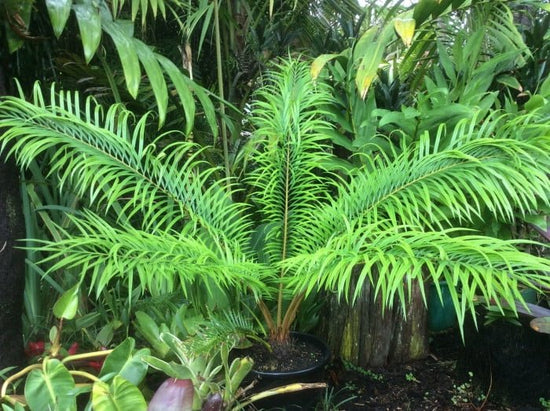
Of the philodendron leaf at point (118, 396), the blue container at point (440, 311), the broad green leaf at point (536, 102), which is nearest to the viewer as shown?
the philodendron leaf at point (118, 396)

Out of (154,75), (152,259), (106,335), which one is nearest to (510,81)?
(154,75)

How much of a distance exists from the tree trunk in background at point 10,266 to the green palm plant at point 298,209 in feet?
0.33

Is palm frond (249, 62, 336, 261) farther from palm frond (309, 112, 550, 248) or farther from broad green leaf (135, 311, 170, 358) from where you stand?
broad green leaf (135, 311, 170, 358)

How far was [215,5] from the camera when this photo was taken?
2219 mm

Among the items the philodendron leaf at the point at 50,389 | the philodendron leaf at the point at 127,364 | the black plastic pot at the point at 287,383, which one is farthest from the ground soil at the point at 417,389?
the philodendron leaf at the point at 50,389

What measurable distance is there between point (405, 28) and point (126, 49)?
2.80ft

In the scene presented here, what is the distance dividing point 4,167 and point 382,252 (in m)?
1.10

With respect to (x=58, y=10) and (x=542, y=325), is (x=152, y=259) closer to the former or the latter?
(x=58, y=10)

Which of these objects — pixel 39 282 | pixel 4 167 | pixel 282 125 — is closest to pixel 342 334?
pixel 282 125

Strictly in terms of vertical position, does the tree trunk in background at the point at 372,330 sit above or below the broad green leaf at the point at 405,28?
below

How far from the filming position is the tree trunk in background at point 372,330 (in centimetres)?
201

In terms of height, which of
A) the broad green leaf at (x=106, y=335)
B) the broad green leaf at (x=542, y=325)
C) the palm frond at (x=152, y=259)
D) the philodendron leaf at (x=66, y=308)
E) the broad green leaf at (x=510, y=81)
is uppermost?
the broad green leaf at (x=510, y=81)

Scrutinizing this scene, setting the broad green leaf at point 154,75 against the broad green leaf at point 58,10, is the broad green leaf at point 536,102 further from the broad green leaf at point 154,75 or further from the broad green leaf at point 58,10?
the broad green leaf at point 58,10

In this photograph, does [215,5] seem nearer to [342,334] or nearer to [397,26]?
[397,26]
